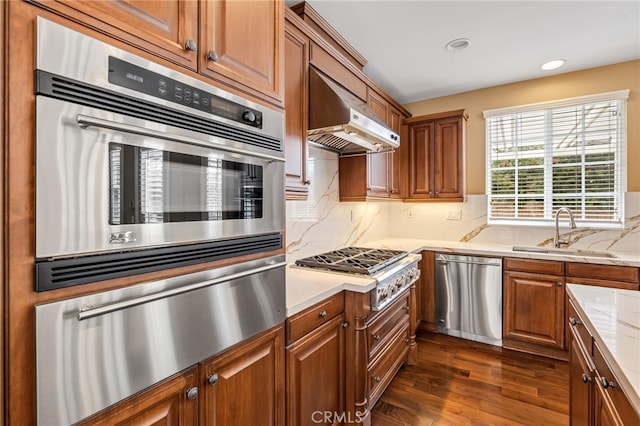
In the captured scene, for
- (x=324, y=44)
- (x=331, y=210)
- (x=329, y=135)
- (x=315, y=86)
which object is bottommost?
(x=331, y=210)

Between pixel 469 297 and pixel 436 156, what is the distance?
150cm

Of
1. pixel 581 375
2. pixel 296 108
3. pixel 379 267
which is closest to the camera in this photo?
pixel 581 375

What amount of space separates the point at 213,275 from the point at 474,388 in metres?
2.23

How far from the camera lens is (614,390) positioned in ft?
2.98

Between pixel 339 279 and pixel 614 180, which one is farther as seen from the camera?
pixel 614 180

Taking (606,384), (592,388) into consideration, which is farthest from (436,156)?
(606,384)

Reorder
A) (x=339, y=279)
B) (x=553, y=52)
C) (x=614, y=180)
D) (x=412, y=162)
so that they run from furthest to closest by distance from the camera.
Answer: (x=412, y=162), (x=614, y=180), (x=553, y=52), (x=339, y=279)

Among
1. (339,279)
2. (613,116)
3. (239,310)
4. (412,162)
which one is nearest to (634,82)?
(613,116)

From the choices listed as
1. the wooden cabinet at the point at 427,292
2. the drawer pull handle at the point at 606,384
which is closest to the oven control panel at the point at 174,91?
the drawer pull handle at the point at 606,384

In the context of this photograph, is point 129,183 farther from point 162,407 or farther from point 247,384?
point 247,384

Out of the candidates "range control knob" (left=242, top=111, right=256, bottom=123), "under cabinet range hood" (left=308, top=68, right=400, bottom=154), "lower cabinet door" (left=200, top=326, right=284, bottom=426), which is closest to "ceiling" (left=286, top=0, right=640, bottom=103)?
"under cabinet range hood" (left=308, top=68, right=400, bottom=154)

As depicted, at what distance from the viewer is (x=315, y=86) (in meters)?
1.91

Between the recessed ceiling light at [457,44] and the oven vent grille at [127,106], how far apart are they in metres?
2.12

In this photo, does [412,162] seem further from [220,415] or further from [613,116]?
[220,415]
